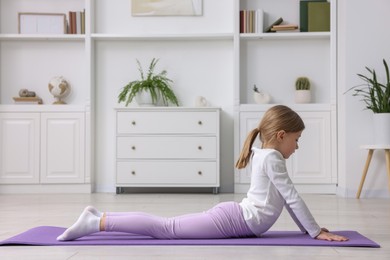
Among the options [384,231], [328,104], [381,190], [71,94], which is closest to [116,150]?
[71,94]

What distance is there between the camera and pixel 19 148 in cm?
556

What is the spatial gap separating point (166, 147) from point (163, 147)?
3 cm

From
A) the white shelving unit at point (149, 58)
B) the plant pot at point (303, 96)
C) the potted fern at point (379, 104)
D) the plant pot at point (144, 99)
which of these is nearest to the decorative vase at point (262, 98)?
the white shelving unit at point (149, 58)

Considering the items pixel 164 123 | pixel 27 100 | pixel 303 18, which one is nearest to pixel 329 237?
pixel 164 123

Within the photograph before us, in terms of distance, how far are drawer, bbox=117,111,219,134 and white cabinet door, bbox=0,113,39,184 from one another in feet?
2.68

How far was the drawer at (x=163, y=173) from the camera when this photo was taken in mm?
5391

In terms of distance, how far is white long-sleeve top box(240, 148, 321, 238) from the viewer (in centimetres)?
243

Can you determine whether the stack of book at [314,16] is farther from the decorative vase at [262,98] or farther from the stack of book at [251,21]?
the decorative vase at [262,98]

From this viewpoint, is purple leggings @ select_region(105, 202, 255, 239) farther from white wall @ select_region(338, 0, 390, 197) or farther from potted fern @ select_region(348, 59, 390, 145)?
white wall @ select_region(338, 0, 390, 197)

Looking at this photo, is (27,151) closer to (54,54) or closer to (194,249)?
(54,54)

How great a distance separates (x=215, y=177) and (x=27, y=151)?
1.74 m

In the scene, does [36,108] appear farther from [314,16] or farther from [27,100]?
[314,16]

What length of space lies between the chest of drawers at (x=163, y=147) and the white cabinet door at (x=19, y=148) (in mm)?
784

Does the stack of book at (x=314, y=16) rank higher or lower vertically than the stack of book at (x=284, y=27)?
higher
